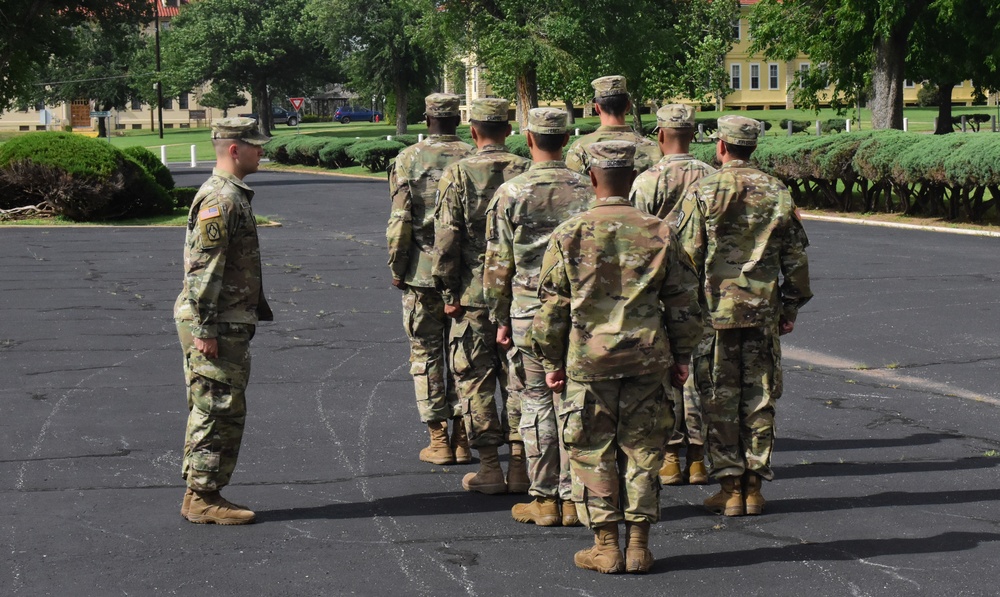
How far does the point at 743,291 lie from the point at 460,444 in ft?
7.19

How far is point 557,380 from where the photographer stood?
5.67 meters

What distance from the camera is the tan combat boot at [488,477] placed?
699 cm

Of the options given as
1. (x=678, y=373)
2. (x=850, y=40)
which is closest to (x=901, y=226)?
(x=850, y=40)

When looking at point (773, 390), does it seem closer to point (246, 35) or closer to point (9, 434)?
point (9, 434)

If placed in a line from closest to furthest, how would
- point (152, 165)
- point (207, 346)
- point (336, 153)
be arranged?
1. point (207, 346)
2. point (152, 165)
3. point (336, 153)

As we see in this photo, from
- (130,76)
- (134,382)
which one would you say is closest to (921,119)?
(130,76)

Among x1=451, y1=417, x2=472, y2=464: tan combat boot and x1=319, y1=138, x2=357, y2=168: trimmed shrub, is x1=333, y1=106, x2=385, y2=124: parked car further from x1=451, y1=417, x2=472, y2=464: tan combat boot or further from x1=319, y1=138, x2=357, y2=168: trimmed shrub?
x1=451, y1=417, x2=472, y2=464: tan combat boot

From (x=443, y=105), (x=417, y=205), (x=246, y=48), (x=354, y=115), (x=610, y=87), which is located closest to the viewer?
(x=610, y=87)

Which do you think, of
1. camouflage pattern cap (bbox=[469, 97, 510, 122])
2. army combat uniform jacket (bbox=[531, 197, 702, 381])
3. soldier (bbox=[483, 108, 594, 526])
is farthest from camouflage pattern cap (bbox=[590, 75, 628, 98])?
army combat uniform jacket (bbox=[531, 197, 702, 381])

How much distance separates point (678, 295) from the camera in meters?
5.57

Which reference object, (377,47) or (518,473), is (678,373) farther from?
(377,47)

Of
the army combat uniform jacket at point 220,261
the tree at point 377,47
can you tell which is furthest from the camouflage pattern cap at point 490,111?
the tree at point 377,47

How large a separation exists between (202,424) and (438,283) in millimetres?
1593

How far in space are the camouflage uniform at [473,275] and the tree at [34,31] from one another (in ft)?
100.0
